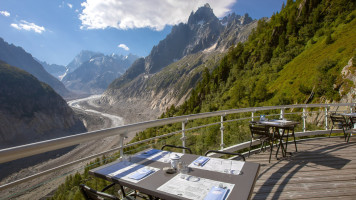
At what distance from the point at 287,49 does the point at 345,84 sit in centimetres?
2142

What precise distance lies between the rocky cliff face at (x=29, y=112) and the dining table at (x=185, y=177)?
7657 centimetres

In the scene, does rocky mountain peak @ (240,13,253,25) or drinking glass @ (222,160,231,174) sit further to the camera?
rocky mountain peak @ (240,13,253,25)

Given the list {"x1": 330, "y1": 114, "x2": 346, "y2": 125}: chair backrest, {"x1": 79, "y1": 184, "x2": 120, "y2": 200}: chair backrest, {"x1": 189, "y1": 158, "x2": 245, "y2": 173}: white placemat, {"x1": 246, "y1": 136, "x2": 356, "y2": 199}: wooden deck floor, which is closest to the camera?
{"x1": 79, "y1": 184, "x2": 120, "y2": 200}: chair backrest

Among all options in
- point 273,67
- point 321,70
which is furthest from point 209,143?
point 273,67

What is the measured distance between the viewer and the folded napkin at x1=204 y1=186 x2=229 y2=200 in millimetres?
1310

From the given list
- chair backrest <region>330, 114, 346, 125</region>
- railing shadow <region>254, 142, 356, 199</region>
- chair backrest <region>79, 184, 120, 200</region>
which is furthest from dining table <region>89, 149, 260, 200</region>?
chair backrest <region>330, 114, 346, 125</region>

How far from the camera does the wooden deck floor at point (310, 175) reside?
275cm

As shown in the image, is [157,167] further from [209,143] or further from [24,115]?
[24,115]

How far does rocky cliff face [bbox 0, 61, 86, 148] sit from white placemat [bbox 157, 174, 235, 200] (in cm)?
7717

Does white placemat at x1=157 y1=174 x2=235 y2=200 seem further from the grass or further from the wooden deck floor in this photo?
the grass

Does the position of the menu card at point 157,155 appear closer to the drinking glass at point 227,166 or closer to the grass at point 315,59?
the drinking glass at point 227,166

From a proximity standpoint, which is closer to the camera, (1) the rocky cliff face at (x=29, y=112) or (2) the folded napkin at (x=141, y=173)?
(2) the folded napkin at (x=141, y=173)

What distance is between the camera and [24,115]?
66938mm

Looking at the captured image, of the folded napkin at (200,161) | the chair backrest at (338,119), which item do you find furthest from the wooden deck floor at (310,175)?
the folded napkin at (200,161)
